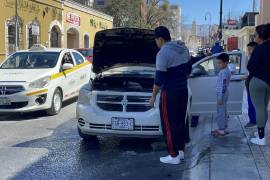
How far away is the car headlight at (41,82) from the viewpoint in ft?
33.8

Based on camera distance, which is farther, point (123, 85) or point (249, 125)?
point (249, 125)

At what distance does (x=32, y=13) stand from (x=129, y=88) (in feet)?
72.0

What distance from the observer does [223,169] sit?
5797 mm

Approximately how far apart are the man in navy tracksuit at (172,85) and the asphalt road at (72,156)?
49 cm

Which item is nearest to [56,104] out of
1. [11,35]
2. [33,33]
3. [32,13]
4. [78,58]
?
[78,58]

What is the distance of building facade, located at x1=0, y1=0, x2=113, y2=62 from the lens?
2489cm

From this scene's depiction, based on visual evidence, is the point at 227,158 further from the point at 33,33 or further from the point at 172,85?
the point at 33,33

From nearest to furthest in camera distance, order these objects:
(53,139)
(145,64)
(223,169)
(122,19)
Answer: (223,169), (53,139), (145,64), (122,19)

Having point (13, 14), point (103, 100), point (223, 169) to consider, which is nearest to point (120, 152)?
point (103, 100)

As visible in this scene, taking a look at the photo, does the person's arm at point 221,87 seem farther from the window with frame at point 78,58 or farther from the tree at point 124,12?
the tree at point 124,12

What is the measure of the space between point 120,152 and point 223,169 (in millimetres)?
2020

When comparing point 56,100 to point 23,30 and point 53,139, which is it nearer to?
point 53,139

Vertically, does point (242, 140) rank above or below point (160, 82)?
below

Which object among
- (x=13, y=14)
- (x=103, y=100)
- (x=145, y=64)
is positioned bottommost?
(x=103, y=100)
